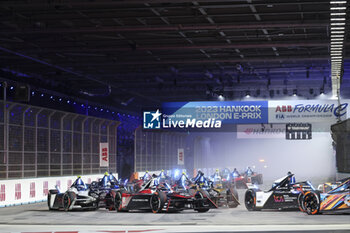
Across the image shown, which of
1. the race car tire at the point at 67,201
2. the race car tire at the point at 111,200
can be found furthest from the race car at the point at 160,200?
the race car tire at the point at 67,201

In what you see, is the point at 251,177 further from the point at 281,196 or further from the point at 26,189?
the point at 281,196

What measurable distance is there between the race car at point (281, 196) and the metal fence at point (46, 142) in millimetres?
10620

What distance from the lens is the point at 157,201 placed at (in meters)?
22.8

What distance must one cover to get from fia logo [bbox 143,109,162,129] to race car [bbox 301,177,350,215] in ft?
50.2

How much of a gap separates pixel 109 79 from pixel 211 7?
1953 cm

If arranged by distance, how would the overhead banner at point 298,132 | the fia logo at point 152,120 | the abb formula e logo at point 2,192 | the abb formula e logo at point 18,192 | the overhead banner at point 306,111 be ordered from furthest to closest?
the overhead banner at point 298,132 → the fia logo at point 152,120 → the overhead banner at point 306,111 → the abb formula e logo at point 18,192 → the abb formula e logo at point 2,192

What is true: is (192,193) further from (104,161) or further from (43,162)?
(43,162)

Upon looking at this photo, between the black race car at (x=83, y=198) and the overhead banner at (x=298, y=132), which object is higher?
the overhead banner at (x=298, y=132)

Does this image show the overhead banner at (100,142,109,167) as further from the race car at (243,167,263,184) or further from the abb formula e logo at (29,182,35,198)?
the race car at (243,167,263,184)

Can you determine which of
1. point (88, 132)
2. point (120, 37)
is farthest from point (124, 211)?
point (88, 132)

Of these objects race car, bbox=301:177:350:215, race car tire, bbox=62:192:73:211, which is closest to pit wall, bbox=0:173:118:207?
race car tire, bbox=62:192:73:211

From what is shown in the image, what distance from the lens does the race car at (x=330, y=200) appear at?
1977 cm

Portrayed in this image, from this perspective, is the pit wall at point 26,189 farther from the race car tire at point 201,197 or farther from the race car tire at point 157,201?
the race car tire at point 201,197

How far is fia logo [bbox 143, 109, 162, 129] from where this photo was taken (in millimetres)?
35250
